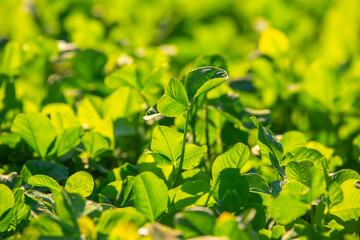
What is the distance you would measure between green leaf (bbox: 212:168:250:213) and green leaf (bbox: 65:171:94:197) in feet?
1.04

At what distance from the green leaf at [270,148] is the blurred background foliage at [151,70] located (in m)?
0.25

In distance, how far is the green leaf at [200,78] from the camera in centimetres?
116

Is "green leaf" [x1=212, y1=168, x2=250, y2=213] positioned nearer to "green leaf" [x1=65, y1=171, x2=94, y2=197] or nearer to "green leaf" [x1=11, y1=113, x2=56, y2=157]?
"green leaf" [x1=65, y1=171, x2=94, y2=197]

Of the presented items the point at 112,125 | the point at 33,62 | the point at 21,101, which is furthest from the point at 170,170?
the point at 33,62

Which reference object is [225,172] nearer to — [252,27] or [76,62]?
[76,62]

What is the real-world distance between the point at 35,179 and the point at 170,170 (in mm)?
365

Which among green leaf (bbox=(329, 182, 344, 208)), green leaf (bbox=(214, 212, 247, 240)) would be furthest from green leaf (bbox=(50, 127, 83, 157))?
green leaf (bbox=(329, 182, 344, 208))

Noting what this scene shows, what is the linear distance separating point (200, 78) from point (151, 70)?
2.23ft

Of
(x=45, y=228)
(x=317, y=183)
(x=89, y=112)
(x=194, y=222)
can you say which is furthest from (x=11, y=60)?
(x=317, y=183)

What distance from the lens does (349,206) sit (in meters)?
1.13

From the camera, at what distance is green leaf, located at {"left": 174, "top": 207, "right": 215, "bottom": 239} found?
3.16 feet

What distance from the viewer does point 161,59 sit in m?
1.90

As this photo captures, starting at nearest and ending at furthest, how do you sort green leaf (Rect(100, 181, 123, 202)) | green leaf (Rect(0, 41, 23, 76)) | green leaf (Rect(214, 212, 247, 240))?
green leaf (Rect(214, 212, 247, 240)) < green leaf (Rect(100, 181, 123, 202)) < green leaf (Rect(0, 41, 23, 76))

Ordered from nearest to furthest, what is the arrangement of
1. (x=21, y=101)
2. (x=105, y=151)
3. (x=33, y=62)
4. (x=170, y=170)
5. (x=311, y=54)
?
1. (x=170, y=170)
2. (x=105, y=151)
3. (x=21, y=101)
4. (x=33, y=62)
5. (x=311, y=54)
